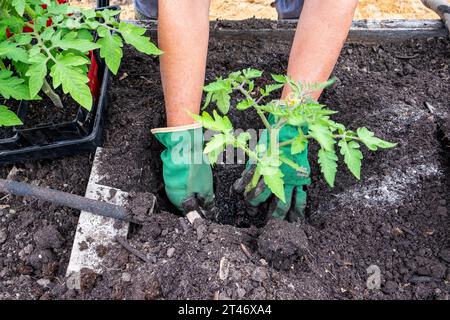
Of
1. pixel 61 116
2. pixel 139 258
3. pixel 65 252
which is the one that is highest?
pixel 61 116

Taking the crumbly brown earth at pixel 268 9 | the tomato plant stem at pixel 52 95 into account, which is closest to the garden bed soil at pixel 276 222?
the tomato plant stem at pixel 52 95

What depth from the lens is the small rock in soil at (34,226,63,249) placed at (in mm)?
1703

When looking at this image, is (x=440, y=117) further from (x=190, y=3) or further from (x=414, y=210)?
(x=190, y=3)

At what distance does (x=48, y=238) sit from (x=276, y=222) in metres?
0.85

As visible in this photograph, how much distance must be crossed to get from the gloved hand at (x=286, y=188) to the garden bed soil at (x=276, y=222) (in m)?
A: 0.08

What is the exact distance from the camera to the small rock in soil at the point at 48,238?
5.59ft

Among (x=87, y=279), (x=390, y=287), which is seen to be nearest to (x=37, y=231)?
(x=87, y=279)

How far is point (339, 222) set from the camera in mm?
1763

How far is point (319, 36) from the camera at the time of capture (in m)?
1.76

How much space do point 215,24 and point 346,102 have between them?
0.83 metres

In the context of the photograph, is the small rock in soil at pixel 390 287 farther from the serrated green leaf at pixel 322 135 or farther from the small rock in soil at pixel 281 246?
the serrated green leaf at pixel 322 135

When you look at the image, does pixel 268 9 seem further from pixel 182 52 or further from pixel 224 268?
pixel 224 268

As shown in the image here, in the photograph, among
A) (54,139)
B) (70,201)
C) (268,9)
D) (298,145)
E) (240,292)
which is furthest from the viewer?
(268,9)
